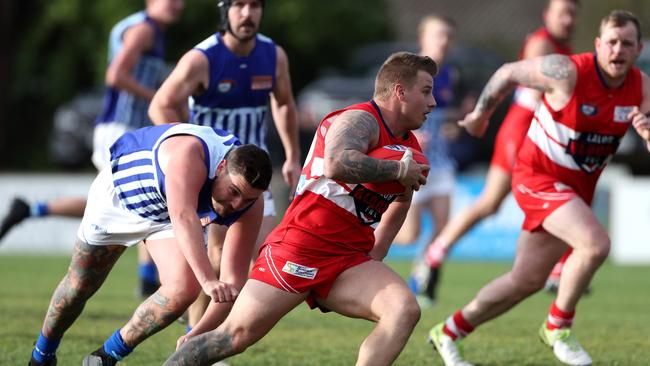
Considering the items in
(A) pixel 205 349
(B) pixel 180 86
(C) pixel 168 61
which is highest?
(B) pixel 180 86

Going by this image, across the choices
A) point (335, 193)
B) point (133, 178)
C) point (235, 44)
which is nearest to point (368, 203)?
point (335, 193)

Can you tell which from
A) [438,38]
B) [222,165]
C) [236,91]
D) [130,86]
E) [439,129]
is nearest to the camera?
[222,165]

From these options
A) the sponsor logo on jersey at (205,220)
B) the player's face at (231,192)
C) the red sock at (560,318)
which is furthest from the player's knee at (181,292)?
the red sock at (560,318)

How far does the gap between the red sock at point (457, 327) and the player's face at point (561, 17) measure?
134 inches

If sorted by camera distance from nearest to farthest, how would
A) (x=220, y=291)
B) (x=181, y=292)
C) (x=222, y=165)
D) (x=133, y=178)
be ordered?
(x=220, y=291) < (x=222, y=165) < (x=181, y=292) < (x=133, y=178)

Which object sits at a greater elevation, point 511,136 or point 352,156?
point 352,156

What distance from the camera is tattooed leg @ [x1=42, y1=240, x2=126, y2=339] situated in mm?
5938

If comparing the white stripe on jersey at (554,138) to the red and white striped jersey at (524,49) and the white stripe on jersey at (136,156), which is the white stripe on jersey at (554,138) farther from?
the white stripe on jersey at (136,156)

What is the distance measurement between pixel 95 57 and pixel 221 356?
20.3 metres

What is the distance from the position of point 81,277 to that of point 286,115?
2120mm

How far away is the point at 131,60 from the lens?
9227 millimetres

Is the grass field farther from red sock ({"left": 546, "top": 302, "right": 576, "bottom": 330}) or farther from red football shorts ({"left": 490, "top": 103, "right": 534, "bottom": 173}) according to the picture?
red football shorts ({"left": 490, "top": 103, "right": 534, "bottom": 173})

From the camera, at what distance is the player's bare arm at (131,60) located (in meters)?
9.03

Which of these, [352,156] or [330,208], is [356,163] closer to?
[352,156]
